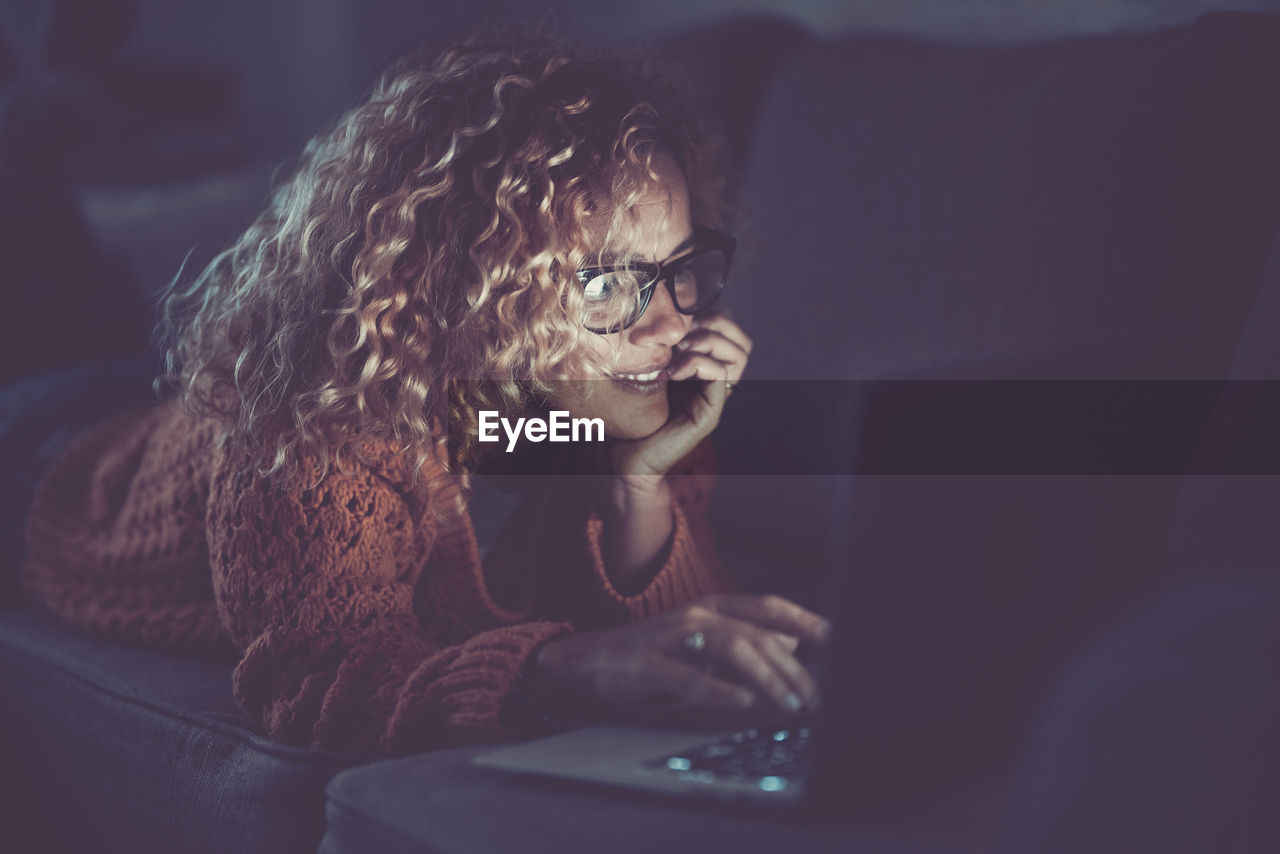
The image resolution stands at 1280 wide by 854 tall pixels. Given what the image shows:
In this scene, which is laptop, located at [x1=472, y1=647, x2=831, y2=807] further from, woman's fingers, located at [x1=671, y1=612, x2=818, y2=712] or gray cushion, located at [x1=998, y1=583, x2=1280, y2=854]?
gray cushion, located at [x1=998, y1=583, x2=1280, y2=854]

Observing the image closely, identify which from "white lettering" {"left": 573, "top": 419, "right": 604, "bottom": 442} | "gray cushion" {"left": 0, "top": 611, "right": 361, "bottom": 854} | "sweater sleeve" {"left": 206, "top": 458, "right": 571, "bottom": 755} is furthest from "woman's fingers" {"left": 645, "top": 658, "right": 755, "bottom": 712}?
"white lettering" {"left": 573, "top": 419, "right": 604, "bottom": 442}

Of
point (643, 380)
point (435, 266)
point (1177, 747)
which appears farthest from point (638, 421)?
point (1177, 747)

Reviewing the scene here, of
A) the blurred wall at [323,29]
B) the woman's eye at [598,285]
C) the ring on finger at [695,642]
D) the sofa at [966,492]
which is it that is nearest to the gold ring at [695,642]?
the ring on finger at [695,642]

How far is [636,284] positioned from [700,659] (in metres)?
0.37

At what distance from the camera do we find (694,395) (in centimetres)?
106

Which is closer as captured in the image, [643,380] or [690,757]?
[690,757]

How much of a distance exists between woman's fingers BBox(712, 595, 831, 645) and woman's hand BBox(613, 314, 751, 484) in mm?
339

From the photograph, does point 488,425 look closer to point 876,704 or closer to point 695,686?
point 695,686

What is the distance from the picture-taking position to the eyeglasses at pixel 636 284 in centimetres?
88

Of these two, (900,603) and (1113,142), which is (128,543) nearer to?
(900,603)

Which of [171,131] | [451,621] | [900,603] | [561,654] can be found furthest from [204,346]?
[171,131]

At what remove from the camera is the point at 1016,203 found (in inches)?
41.7

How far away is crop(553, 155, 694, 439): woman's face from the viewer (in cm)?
89

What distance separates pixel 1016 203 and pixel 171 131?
6.18 ft
